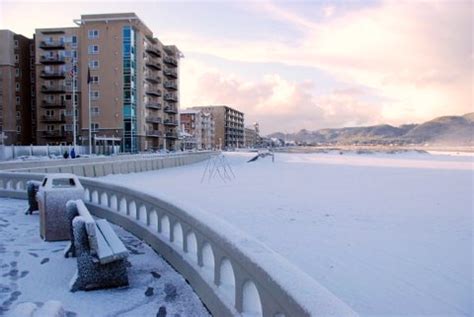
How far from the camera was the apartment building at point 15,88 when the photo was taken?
255ft

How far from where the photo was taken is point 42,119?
256ft

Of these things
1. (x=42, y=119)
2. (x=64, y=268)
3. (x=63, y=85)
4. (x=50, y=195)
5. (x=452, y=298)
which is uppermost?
(x=63, y=85)

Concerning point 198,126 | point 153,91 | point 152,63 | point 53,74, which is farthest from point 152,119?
point 198,126

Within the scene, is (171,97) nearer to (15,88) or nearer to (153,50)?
(153,50)

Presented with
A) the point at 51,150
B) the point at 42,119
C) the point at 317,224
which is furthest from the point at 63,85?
the point at 317,224

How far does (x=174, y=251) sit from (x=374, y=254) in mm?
4653

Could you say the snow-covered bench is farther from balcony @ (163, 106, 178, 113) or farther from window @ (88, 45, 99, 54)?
balcony @ (163, 106, 178, 113)

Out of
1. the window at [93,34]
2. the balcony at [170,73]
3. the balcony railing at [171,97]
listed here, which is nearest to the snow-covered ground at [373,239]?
the window at [93,34]

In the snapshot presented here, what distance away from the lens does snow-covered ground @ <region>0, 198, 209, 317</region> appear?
479 centimetres

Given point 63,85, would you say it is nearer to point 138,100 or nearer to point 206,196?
point 138,100

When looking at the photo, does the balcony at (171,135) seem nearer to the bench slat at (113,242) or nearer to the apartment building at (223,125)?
the apartment building at (223,125)

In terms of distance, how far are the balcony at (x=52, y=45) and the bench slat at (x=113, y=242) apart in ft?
261

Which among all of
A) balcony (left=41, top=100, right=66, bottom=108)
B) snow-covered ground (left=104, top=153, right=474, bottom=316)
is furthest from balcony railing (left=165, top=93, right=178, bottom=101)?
snow-covered ground (left=104, top=153, right=474, bottom=316)

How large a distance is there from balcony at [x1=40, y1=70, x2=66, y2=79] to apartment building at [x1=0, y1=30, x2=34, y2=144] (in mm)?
6596
